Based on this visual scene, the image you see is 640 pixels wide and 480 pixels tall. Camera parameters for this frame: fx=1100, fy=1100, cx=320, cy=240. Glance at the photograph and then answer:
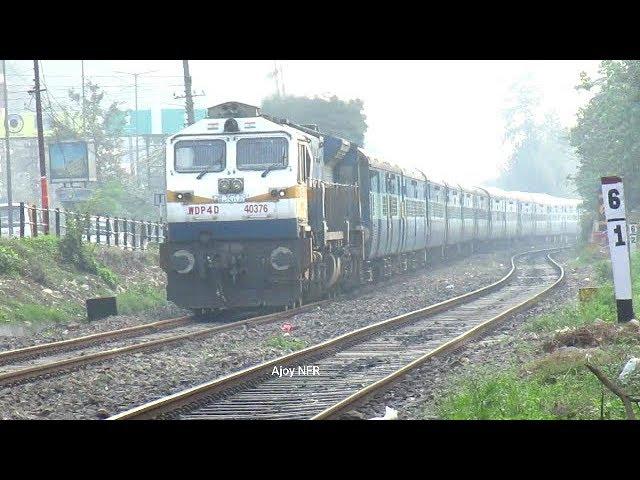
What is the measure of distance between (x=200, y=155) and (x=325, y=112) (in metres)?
12.5

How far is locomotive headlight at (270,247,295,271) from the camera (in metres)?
17.4

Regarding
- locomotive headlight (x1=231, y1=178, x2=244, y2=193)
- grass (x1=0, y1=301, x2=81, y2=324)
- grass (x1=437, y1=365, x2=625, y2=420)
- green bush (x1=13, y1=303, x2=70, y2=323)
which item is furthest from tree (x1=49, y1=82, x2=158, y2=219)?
grass (x1=437, y1=365, x2=625, y2=420)

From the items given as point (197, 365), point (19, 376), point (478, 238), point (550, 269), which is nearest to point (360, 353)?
point (197, 365)

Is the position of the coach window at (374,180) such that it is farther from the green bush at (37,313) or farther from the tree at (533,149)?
the green bush at (37,313)

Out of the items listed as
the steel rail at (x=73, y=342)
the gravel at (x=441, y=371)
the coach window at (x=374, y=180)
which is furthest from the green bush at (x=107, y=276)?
the gravel at (x=441, y=371)

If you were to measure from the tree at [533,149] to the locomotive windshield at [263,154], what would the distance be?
827cm

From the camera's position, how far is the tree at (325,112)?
26.2 metres

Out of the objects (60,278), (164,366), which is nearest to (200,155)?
(60,278)

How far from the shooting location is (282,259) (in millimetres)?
17453

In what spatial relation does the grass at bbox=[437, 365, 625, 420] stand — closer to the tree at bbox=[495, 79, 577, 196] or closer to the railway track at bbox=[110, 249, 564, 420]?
the railway track at bbox=[110, 249, 564, 420]

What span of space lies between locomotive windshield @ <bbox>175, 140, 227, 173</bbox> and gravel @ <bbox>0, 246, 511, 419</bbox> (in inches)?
106
